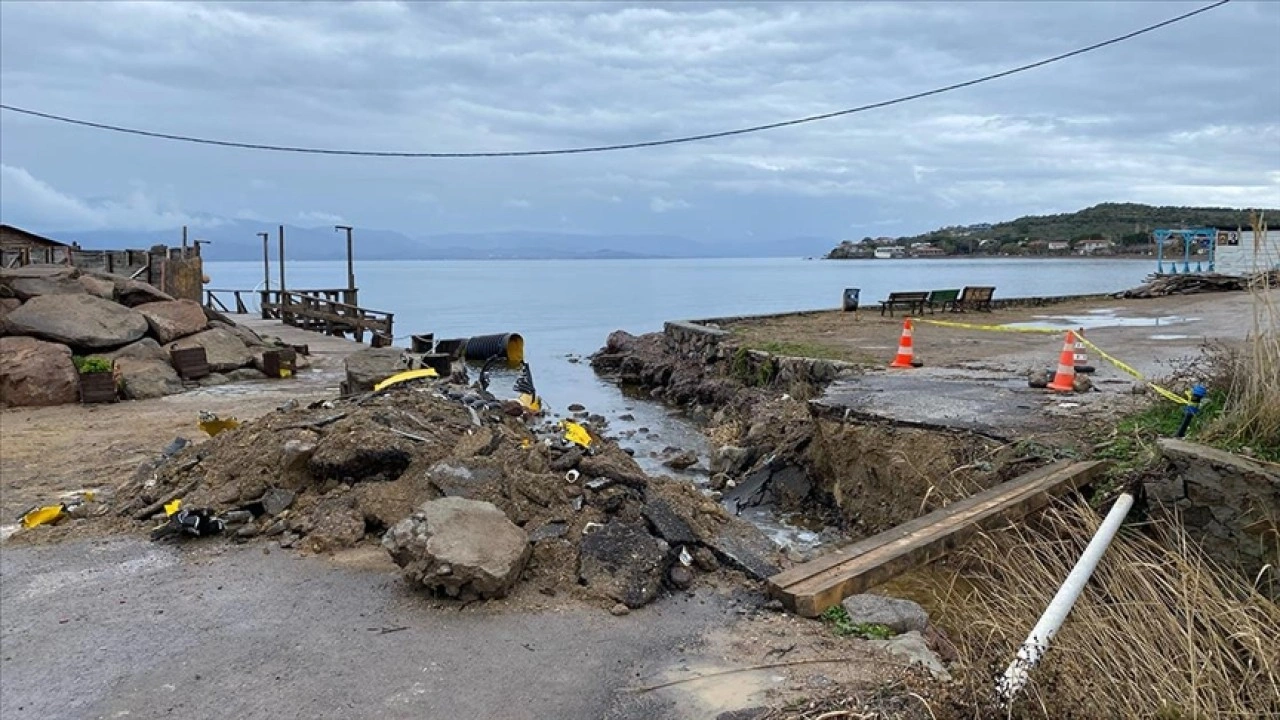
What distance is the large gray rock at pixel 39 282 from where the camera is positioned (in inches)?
617

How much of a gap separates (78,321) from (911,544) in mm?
15181

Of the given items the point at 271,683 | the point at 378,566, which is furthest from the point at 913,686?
the point at 378,566

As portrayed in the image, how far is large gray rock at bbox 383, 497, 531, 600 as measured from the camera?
4.84 m

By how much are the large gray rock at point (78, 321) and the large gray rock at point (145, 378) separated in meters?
0.64

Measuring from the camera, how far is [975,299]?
23.5 metres

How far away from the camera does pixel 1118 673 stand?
3.23m

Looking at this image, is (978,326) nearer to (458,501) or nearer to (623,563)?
(623,563)

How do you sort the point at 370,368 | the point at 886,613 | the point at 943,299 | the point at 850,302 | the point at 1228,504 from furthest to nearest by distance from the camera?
the point at 850,302 → the point at 943,299 → the point at 370,368 → the point at 1228,504 → the point at 886,613

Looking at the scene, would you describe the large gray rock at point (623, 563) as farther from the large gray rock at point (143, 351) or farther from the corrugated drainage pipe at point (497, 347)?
the corrugated drainage pipe at point (497, 347)

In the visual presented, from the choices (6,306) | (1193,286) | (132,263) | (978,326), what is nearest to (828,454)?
(978,326)

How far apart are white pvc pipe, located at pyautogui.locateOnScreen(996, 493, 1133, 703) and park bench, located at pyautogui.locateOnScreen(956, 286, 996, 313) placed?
752 inches

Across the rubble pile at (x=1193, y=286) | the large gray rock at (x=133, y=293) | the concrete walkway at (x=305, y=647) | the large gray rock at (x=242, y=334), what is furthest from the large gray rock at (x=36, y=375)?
the rubble pile at (x=1193, y=286)

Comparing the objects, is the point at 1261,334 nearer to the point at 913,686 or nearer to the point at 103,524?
the point at 913,686

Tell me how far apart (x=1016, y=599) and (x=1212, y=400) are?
3527mm
